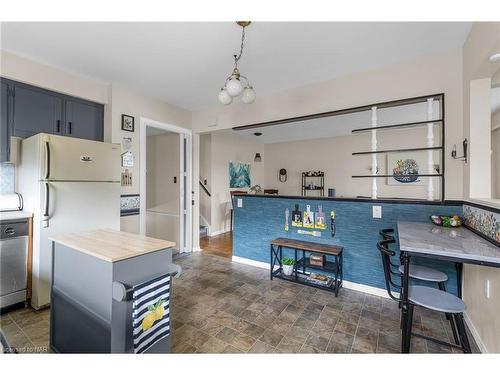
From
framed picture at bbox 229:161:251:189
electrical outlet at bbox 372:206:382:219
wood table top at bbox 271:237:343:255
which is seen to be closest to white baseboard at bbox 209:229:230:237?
framed picture at bbox 229:161:251:189

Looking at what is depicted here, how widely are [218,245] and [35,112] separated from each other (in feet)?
11.1

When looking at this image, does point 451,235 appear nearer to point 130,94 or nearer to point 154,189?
point 130,94

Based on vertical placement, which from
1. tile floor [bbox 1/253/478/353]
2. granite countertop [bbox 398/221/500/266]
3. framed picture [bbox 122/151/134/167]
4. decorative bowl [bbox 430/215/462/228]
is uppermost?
framed picture [bbox 122/151/134/167]

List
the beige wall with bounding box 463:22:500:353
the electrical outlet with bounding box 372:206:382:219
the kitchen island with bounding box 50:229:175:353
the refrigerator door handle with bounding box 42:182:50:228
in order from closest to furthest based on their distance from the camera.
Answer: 1. the kitchen island with bounding box 50:229:175:353
2. the beige wall with bounding box 463:22:500:353
3. the refrigerator door handle with bounding box 42:182:50:228
4. the electrical outlet with bounding box 372:206:382:219

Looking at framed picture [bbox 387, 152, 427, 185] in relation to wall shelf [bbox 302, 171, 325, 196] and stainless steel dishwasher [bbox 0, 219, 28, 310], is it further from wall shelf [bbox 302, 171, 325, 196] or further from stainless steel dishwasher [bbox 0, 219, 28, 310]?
stainless steel dishwasher [bbox 0, 219, 28, 310]

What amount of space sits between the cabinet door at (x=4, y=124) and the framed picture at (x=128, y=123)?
1106 mm

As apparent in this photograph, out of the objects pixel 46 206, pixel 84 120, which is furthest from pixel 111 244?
pixel 84 120

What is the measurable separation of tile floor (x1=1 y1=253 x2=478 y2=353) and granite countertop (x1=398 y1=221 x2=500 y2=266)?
0.83 m

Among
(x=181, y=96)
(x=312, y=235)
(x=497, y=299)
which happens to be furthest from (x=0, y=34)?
(x=497, y=299)

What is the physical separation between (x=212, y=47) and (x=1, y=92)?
216 centimetres

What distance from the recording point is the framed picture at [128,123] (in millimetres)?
3191

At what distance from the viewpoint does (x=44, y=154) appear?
87.1 inches

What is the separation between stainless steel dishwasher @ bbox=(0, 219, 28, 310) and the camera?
2.14 metres

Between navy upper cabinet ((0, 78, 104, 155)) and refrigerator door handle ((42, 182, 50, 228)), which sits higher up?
navy upper cabinet ((0, 78, 104, 155))
